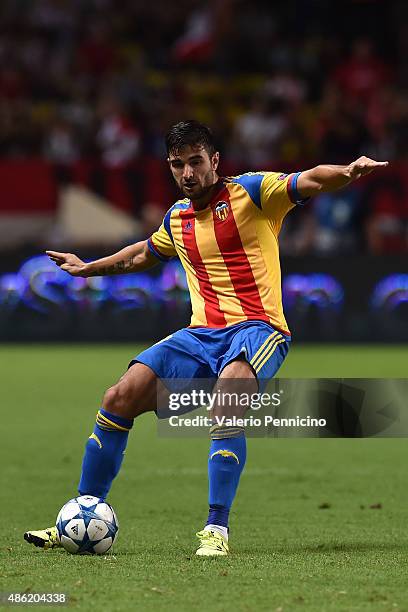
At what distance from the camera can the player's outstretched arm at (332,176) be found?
18.3 ft

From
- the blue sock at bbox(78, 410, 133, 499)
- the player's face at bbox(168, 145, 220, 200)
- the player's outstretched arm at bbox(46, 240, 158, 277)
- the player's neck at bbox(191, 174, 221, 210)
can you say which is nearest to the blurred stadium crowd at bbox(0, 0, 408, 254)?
the player's outstretched arm at bbox(46, 240, 158, 277)

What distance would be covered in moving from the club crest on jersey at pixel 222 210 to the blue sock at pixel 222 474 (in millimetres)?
1040

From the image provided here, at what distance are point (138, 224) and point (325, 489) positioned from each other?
10370mm

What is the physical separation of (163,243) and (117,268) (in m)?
0.28

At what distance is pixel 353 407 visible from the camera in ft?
21.3

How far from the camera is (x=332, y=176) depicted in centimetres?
571

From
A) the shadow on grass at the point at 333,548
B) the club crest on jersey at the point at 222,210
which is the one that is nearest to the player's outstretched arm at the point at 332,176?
the club crest on jersey at the point at 222,210

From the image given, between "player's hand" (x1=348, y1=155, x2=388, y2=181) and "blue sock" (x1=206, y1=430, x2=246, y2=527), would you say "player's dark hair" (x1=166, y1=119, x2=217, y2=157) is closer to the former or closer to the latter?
"player's hand" (x1=348, y1=155, x2=388, y2=181)

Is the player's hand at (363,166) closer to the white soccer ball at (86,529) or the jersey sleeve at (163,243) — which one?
the jersey sleeve at (163,243)

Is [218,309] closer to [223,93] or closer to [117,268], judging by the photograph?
[117,268]

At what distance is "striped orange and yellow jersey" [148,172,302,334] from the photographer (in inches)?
240

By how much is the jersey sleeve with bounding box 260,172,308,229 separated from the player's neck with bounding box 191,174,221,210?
→ 9.4 inches

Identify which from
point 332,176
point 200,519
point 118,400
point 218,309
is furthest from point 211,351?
point 200,519

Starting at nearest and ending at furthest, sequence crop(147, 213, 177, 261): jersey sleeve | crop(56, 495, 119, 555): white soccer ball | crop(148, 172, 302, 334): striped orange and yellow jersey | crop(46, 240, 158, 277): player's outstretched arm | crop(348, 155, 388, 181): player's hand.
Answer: crop(348, 155, 388, 181): player's hand
crop(56, 495, 119, 555): white soccer ball
crop(148, 172, 302, 334): striped orange and yellow jersey
crop(147, 213, 177, 261): jersey sleeve
crop(46, 240, 158, 277): player's outstretched arm
